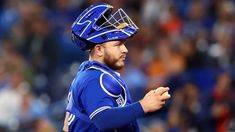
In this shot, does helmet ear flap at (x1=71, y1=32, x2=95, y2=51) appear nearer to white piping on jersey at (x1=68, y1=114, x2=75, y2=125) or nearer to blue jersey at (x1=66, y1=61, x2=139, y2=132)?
blue jersey at (x1=66, y1=61, x2=139, y2=132)

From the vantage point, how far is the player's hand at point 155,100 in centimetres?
448

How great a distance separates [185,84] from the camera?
348 inches

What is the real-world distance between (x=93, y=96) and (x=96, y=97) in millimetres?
20

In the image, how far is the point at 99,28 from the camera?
470 centimetres

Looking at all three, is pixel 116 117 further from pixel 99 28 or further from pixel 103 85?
pixel 99 28

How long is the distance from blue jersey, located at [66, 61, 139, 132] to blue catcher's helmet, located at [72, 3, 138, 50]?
0.15m

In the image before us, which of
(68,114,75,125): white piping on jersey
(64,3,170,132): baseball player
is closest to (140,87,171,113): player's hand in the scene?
(64,3,170,132): baseball player

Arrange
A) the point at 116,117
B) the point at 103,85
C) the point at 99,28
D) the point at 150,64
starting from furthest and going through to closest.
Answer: the point at 150,64, the point at 99,28, the point at 103,85, the point at 116,117

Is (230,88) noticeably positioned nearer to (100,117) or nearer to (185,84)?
(185,84)

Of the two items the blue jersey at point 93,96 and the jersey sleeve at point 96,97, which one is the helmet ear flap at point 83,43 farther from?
the jersey sleeve at point 96,97

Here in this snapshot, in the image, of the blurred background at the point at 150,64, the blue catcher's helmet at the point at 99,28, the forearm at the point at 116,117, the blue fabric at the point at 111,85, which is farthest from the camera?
the blurred background at the point at 150,64

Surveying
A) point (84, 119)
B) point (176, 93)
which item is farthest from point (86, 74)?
point (176, 93)

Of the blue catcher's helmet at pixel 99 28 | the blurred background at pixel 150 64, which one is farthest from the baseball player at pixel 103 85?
the blurred background at pixel 150 64

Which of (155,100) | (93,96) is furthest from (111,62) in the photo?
(155,100)
